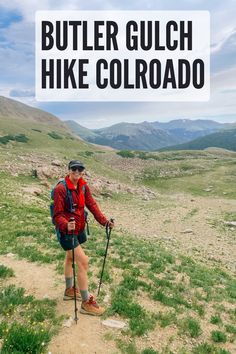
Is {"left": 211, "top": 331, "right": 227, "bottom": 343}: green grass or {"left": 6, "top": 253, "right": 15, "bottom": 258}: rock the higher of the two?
{"left": 6, "top": 253, "right": 15, "bottom": 258}: rock

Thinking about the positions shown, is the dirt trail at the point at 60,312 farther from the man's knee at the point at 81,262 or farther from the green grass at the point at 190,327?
the green grass at the point at 190,327

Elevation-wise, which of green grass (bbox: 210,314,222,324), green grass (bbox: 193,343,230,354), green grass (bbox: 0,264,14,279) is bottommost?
green grass (bbox: 193,343,230,354)

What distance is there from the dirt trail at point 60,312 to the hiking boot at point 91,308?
129 millimetres

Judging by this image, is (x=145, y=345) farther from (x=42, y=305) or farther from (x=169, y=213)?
(x=169, y=213)

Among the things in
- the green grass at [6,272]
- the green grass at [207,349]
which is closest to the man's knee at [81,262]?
the green grass at [207,349]

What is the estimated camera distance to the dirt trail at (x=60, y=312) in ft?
26.6

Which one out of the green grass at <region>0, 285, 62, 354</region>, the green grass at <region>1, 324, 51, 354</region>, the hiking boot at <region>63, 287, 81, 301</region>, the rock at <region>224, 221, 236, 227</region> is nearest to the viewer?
the green grass at <region>1, 324, 51, 354</region>

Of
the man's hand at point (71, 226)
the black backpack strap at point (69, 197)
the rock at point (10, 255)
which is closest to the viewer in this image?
the man's hand at point (71, 226)

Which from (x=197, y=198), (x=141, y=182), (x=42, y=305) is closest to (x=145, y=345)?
(x=42, y=305)

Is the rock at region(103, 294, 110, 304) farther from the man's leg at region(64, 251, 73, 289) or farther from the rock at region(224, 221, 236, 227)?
the rock at region(224, 221, 236, 227)

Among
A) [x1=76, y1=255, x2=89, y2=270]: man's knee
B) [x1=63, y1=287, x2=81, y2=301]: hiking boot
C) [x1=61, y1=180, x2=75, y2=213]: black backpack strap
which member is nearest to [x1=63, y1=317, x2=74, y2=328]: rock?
[x1=63, y1=287, x2=81, y2=301]: hiking boot

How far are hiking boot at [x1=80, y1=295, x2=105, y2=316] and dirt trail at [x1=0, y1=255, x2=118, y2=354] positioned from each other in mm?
129

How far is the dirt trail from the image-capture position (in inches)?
320

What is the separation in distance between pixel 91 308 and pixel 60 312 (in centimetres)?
87
